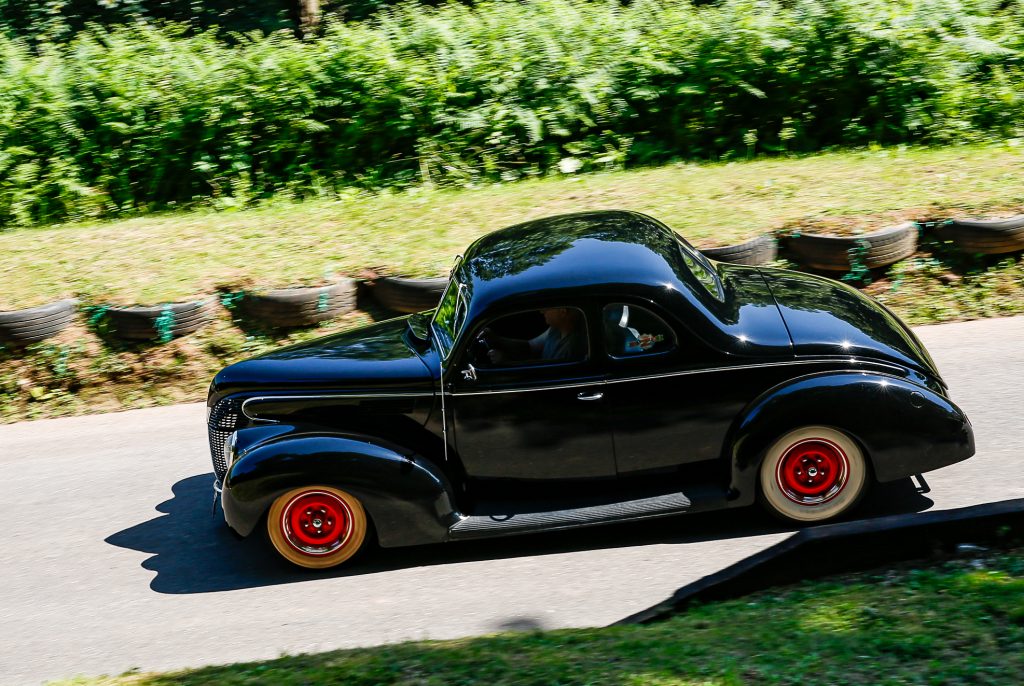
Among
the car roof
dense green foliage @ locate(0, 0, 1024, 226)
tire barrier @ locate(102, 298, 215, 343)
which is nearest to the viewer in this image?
the car roof

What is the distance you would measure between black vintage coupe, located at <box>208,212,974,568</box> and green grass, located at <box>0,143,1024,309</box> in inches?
142

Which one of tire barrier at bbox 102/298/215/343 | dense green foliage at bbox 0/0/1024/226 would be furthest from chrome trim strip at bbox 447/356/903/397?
dense green foliage at bbox 0/0/1024/226

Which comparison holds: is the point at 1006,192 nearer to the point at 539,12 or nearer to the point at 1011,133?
the point at 1011,133

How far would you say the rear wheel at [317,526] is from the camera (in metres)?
5.96

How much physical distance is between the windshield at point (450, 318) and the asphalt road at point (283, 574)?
1276 mm

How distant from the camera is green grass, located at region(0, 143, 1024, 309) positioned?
31.3ft

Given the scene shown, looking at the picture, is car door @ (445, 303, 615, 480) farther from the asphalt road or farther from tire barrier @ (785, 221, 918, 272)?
tire barrier @ (785, 221, 918, 272)

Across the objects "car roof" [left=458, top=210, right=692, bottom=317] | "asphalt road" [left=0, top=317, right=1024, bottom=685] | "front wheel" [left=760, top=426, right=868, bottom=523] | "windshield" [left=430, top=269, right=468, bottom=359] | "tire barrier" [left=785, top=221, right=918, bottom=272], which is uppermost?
"car roof" [left=458, top=210, right=692, bottom=317]

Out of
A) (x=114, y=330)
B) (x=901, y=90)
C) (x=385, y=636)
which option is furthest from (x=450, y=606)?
(x=901, y=90)

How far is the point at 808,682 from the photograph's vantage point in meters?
3.90

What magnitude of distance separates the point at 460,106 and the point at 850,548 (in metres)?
8.53

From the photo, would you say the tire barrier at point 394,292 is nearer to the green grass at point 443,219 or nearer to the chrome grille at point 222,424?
the green grass at point 443,219

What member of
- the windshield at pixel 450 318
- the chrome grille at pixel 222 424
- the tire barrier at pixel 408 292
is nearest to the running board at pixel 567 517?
the windshield at pixel 450 318

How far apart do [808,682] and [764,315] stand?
8.43 ft
